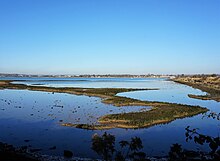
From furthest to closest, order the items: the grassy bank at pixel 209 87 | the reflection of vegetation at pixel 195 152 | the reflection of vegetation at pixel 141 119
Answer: the grassy bank at pixel 209 87 → the reflection of vegetation at pixel 141 119 → the reflection of vegetation at pixel 195 152

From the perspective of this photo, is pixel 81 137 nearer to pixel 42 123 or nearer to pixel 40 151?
pixel 40 151

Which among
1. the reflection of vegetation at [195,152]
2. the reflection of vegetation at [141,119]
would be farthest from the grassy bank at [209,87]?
the reflection of vegetation at [195,152]

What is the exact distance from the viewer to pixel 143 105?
40.0 metres

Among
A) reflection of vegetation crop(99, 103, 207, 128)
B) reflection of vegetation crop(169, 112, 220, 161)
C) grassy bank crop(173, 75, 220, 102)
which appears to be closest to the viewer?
reflection of vegetation crop(169, 112, 220, 161)

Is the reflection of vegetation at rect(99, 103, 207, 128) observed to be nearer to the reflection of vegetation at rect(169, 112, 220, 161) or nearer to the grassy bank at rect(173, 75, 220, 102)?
the reflection of vegetation at rect(169, 112, 220, 161)

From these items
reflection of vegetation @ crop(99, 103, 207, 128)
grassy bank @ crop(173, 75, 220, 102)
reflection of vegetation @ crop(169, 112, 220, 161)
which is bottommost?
reflection of vegetation @ crop(99, 103, 207, 128)

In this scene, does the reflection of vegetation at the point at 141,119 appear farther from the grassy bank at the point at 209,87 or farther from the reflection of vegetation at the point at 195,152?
the grassy bank at the point at 209,87

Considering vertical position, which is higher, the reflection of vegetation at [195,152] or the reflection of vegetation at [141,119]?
the reflection of vegetation at [195,152]

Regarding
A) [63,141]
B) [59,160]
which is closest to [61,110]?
[63,141]

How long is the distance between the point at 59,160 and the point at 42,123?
1224 cm

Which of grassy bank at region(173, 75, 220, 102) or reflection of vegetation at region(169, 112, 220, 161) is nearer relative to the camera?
reflection of vegetation at region(169, 112, 220, 161)

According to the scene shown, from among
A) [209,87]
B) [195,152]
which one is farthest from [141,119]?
[209,87]

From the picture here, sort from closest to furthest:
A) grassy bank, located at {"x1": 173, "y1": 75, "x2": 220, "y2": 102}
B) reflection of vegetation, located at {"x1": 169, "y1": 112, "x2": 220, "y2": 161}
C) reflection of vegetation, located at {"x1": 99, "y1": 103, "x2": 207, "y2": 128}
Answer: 1. reflection of vegetation, located at {"x1": 169, "y1": 112, "x2": 220, "y2": 161}
2. reflection of vegetation, located at {"x1": 99, "y1": 103, "x2": 207, "y2": 128}
3. grassy bank, located at {"x1": 173, "y1": 75, "x2": 220, "y2": 102}

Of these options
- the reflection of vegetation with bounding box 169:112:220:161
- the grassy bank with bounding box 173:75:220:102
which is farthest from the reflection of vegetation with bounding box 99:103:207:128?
the grassy bank with bounding box 173:75:220:102
